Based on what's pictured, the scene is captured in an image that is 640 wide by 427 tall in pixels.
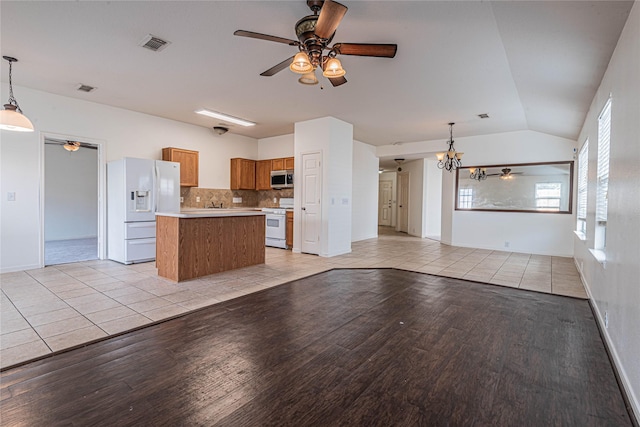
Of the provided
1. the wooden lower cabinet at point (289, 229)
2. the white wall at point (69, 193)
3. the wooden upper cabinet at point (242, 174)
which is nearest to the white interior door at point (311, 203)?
the wooden lower cabinet at point (289, 229)

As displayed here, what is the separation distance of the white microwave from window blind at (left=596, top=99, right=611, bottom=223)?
5.21 meters

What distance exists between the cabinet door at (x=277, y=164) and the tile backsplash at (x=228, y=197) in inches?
23.1

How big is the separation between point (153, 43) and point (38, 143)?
3.09m

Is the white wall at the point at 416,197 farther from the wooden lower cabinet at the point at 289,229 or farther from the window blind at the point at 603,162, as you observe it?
the window blind at the point at 603,162

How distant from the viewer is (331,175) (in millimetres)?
5969

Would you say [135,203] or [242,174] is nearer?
[135,203]

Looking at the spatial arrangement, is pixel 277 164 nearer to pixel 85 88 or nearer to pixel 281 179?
pixel 281 179

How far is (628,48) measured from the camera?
6.97ft

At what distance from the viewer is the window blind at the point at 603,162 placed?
2.93 meters

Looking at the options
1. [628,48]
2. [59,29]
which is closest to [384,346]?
[628,48]

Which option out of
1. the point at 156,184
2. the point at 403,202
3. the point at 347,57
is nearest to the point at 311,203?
the point at 156,184

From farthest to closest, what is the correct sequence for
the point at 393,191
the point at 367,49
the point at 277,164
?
the point at 393,191
the point at 277,164
the point at 367,49

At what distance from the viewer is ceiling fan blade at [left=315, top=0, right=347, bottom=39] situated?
197 centimetres

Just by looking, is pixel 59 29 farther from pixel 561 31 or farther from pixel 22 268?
pixel 561 31
